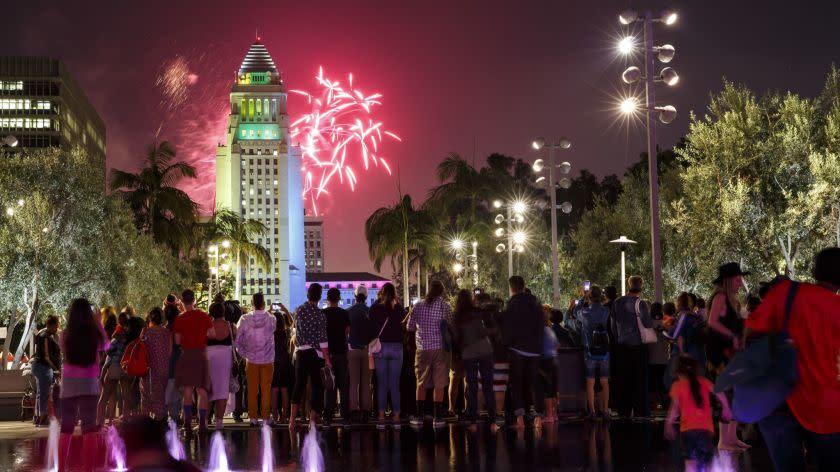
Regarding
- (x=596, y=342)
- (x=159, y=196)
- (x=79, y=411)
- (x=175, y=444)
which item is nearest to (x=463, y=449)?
(x=175, y=444)

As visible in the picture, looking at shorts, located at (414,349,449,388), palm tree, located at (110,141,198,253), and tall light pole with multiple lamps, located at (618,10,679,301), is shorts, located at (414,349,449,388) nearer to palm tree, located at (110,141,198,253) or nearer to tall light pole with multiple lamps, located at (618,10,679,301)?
tall light pole with multiple lamps, located at (618,10,679,301)

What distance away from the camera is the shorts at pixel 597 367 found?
611 inches

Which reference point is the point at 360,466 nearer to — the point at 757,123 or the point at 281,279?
the point at 757,123

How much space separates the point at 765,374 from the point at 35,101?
12457 centimetres

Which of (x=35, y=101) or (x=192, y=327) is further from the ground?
(x=35, y=101)

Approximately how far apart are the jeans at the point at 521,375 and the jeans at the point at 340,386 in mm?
2544

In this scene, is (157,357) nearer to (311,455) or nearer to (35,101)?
(311,455)

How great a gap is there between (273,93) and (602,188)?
291 ft

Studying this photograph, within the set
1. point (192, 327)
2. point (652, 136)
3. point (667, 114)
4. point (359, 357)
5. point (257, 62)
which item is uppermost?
point (257, 62)

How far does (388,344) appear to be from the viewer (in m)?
15.6

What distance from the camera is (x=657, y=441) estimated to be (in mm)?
12859

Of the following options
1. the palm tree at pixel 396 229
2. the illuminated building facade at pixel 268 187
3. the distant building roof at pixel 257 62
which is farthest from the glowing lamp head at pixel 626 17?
the distant building roof at pixel 257 62

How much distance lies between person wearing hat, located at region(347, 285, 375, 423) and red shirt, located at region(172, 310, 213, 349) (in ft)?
7.88

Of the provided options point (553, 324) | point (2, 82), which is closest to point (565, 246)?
point (553, 324)
